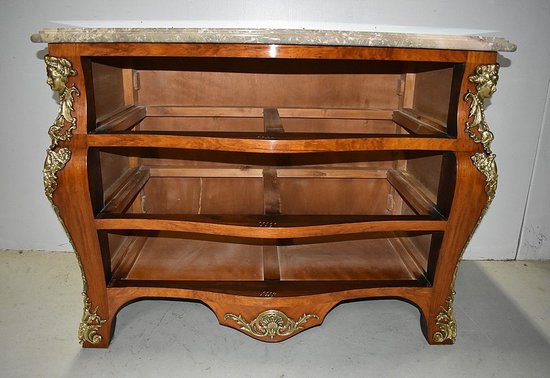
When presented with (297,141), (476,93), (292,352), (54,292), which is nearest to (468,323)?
(292,352)

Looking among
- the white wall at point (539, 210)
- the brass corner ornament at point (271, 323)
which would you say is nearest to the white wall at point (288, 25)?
the white wall at point (539, 210)

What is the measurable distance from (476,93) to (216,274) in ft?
3.76

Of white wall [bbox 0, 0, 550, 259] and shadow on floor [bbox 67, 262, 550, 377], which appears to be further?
white wall [bbox 0, 0, 550, 259]

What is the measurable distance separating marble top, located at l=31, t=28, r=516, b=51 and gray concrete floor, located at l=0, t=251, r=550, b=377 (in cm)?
109

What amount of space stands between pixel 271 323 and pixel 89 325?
0.67 metres

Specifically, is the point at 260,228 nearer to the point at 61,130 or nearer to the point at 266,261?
the point at 266,261

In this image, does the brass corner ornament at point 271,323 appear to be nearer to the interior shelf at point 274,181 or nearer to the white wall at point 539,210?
the interior shelf at point 274,181

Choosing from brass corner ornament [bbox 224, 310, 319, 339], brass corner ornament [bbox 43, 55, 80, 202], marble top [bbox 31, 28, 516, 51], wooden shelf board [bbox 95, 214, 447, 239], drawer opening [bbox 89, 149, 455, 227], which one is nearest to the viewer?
marble top [bbox 31, 28, 516, 51]

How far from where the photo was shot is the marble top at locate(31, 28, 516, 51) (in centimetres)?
125

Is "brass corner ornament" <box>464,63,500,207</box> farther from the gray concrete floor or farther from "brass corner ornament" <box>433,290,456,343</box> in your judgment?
the gray concrete floor

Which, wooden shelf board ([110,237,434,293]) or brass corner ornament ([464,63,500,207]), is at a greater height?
brass corner ornament ([464,63,500,207])

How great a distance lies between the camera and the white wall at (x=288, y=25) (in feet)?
6.43

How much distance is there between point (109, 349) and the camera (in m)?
1.63

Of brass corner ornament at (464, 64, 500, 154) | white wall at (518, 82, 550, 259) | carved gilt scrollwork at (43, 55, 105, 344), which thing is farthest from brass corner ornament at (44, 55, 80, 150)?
white wall at (518, 82, 550, 259)
